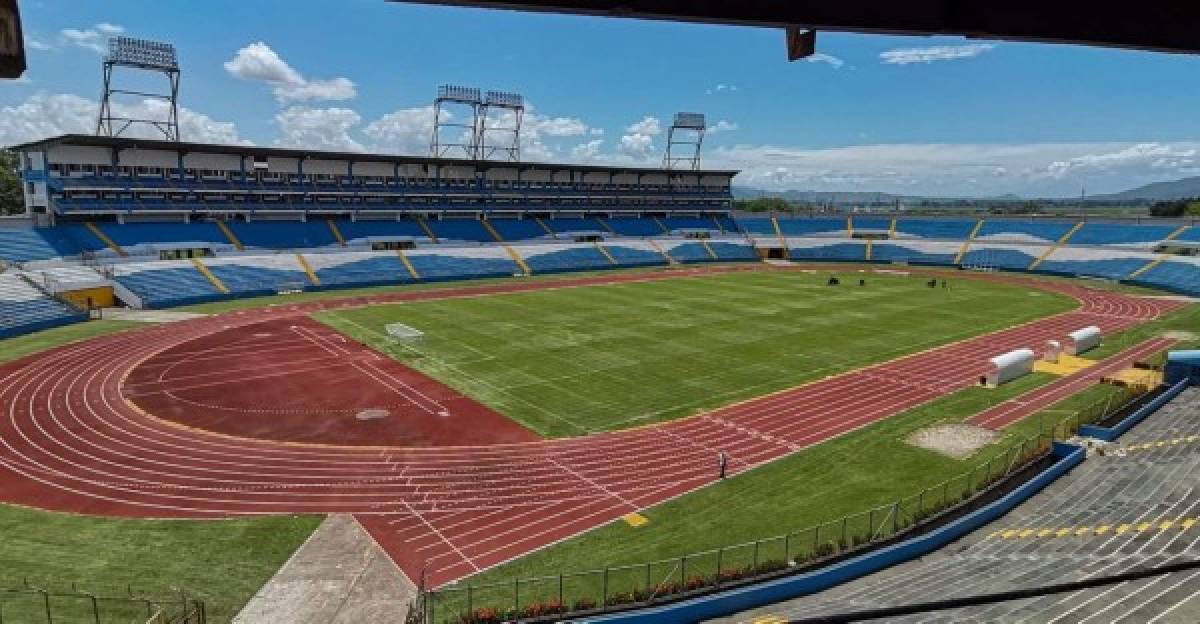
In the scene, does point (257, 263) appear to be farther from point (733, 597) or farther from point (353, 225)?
point (733, 597)

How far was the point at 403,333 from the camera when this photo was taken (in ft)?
136

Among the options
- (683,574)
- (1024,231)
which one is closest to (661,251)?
(1024,231)

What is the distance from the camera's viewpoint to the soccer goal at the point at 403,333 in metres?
40.0

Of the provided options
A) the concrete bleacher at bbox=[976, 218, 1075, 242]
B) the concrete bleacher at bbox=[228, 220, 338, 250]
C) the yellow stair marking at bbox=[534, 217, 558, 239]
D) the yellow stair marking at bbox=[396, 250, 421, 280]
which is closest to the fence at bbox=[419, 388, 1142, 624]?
the yellow stair marking at bbox=[396, 250, 421, 280]

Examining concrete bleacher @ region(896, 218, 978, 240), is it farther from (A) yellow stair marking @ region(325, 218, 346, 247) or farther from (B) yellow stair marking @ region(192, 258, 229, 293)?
(B) yellow stair marking @ region(192, 258, 229, 293)

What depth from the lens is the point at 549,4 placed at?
466 cm

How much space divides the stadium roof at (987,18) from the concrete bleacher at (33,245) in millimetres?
61524

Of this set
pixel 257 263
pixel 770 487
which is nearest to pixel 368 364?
pixel 770 487

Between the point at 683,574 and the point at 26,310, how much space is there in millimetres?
46458

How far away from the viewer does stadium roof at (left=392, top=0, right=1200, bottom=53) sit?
5.22 m

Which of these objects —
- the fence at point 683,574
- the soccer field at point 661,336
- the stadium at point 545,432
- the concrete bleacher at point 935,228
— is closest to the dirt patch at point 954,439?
the stadium at point 545,432

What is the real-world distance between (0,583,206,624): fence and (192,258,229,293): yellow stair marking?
43.4 metres

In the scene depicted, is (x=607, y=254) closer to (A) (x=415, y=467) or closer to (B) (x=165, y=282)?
(B) (x=165, y=282)

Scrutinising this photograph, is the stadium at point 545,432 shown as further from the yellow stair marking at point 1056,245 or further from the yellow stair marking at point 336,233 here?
the yellow stair marking at point 1056,245
